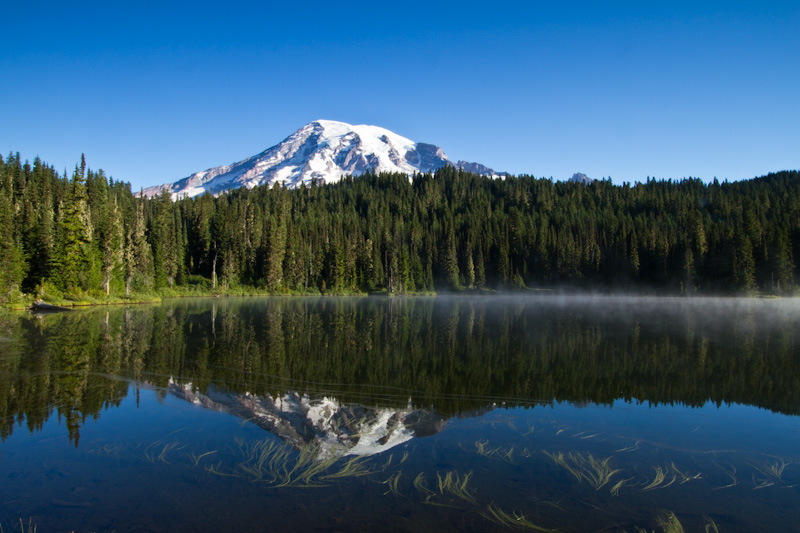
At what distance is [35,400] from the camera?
13859 millimetres

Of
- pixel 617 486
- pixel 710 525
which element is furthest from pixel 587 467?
pixel 710 525

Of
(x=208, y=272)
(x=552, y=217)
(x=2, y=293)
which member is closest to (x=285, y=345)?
(x=2, y=293)

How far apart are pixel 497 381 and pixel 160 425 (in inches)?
443

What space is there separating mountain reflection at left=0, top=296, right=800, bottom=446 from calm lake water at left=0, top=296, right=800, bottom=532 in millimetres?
140

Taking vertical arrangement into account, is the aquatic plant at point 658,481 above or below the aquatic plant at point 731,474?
above

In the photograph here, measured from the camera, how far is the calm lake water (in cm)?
776

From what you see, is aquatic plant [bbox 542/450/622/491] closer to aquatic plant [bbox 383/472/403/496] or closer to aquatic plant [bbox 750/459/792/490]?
aquatic plant [bbox 750/459/792/490]

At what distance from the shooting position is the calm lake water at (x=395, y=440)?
7762 mm

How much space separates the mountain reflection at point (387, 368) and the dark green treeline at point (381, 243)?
106 feet

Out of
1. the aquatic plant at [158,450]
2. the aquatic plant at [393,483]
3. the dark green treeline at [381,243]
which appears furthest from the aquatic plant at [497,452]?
the dark green treeline at [381,243]

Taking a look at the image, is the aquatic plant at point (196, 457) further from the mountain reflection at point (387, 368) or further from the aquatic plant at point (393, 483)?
the aquatic plant at point (393, 483)

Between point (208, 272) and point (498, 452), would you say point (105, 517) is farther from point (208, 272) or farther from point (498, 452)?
point (208, 272)

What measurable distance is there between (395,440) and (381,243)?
12847 centimetres

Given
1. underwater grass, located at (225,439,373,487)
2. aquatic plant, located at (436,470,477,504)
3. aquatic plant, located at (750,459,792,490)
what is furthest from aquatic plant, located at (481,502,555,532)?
aquatic plant, located at (750,459,792,490)
